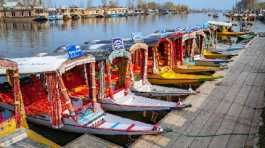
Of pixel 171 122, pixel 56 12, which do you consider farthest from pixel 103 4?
pixel 171 122

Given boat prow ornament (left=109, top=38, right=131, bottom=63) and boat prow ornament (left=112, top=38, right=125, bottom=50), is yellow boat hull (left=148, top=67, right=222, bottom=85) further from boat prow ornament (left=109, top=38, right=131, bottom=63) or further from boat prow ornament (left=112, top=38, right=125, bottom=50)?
boat prow ornament (left=112, top=38, right=125, bottom=50)

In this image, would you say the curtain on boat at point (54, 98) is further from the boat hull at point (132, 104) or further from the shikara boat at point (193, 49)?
the shikara boat at point (193, 49)

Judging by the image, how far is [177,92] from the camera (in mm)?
20984

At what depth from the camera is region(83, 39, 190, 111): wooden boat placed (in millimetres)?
18000

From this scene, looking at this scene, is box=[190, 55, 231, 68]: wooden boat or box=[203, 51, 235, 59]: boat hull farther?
box=[203, 51, 235, 59]: boat hull

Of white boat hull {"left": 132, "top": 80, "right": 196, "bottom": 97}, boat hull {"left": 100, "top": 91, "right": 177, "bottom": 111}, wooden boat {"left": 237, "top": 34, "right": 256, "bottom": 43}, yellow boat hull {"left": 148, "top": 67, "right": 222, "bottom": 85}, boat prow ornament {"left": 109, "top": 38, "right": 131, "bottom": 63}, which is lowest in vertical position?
boat hull {"left": 100, "top": 91, "right": 177, "bottom": 111}

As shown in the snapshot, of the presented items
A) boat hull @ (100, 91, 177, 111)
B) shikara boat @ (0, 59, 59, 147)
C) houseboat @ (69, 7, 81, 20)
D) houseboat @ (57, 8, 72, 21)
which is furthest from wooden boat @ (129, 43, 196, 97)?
houseboat @ (69, 7, 81, 20)

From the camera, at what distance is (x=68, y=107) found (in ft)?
51.3

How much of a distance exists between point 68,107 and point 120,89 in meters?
4.92

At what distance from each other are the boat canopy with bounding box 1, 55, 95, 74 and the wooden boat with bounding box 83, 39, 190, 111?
1.70m

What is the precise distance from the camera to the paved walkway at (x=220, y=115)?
1332cm

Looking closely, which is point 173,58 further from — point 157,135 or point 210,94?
point 157,135

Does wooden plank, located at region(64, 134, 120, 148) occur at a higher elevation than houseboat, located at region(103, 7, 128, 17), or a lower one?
lower

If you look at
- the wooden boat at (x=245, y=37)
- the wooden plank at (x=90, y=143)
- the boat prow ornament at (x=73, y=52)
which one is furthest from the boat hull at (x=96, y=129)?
the wooden boat at (x=245, y=37)
